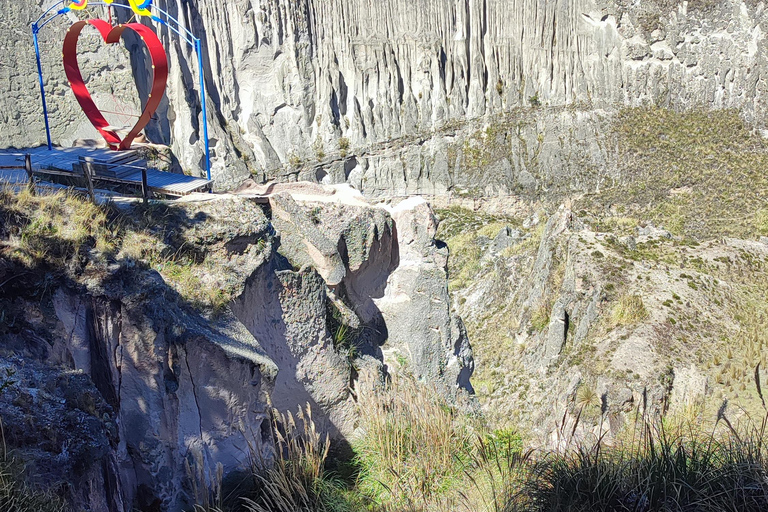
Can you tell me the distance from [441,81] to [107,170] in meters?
36.5

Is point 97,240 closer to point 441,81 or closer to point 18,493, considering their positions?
point 18,493

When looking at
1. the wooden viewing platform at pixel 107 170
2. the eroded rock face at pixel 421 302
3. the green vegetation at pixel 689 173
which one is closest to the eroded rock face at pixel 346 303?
the eroded rock face at pixel 421 302

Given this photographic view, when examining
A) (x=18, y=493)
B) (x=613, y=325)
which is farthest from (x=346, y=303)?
(x=613, y=325)

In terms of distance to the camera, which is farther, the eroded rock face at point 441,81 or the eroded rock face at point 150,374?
the eroded rock face at point 441,81

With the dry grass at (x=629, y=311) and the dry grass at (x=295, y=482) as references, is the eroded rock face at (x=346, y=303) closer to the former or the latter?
the dry grass at (x=295, y=482)

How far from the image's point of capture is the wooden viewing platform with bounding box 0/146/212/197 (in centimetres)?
679

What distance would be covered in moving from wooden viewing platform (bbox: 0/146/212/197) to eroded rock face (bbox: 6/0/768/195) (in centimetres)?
2925

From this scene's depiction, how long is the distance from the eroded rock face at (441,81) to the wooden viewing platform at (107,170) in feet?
96.0

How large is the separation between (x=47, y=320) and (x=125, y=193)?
2694mm

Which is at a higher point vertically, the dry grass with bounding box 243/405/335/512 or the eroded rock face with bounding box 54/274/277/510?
the eroded rock face with bounding box 54/274/277/510

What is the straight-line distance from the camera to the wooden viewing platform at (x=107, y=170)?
22.3ft

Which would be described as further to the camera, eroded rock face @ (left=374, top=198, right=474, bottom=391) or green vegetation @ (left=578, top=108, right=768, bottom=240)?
green vegetation @ (left=578, top=108, right=768, bottom=240)

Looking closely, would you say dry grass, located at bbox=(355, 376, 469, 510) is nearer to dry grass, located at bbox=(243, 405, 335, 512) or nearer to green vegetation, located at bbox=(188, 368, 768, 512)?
green vegetation, located at bbox=(188, 368, 768, 512)

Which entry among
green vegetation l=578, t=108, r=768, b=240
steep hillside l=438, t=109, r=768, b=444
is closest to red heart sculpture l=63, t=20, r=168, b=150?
steep hillside l=438, t=109, r=768, b=444
